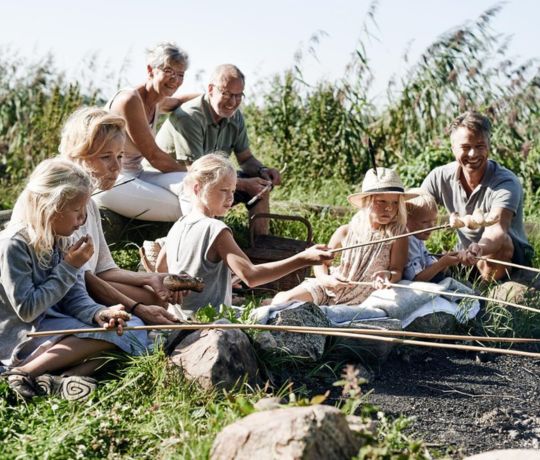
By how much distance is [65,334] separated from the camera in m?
4.44

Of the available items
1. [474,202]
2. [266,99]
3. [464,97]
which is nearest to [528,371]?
[474,202]

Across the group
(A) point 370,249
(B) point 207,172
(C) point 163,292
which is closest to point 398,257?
(A) point 370,249

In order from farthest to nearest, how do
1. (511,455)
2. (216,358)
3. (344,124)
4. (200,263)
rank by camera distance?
(344,124) < (200,263) < (216,358) < (511,455)

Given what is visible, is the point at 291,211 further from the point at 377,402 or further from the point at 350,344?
the point at 377,402

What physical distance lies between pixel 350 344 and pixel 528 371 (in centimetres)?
95

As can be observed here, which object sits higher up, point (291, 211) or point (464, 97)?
point (464, 97)

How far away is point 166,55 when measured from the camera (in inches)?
277

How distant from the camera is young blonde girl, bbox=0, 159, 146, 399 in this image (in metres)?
4.37

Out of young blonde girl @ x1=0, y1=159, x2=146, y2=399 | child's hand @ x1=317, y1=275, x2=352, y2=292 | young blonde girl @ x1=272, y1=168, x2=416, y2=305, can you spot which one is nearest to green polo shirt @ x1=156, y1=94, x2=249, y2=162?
young blonde girl @ x1=272, y1=168, x2=416, y2=305

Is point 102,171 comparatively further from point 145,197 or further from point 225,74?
point 225,74

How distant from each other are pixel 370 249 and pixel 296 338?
4.09ft

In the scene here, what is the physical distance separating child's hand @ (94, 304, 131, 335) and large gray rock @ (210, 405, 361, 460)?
1.16 metres

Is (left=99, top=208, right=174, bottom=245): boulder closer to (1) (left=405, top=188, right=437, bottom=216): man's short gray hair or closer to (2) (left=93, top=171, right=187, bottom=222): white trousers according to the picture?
(2) (left=93, top=171, right=187, bottom=222): white trousers

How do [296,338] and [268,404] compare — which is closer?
[268,404]
